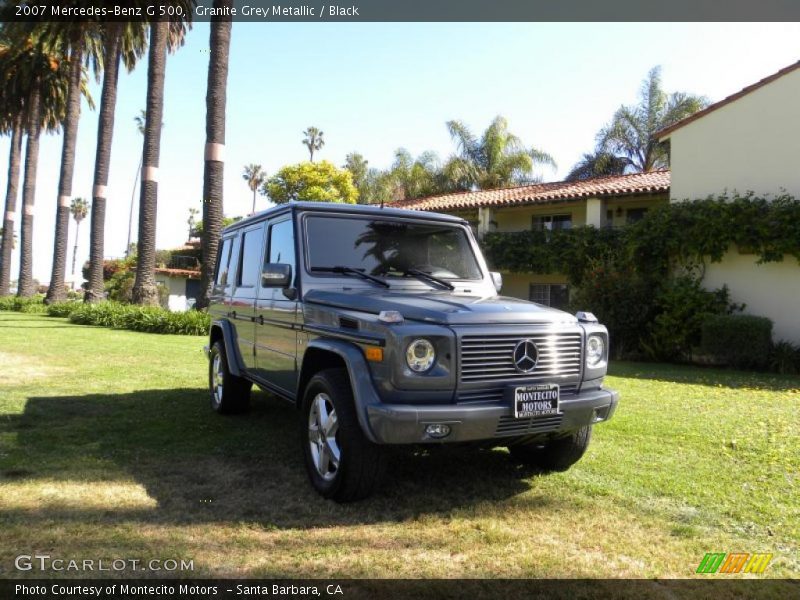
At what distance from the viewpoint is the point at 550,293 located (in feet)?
78.1

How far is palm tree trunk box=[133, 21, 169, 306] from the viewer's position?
20.1 meters

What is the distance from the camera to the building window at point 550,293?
2302cm

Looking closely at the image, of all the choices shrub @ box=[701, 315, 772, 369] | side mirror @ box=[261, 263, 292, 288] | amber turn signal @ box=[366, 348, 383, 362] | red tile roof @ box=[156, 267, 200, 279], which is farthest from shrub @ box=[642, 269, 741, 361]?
red tile roof @ box=[156, 267, 200, 279]

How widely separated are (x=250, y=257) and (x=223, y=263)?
1155 mm

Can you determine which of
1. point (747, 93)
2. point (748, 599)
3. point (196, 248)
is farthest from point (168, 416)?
point (196, 248)

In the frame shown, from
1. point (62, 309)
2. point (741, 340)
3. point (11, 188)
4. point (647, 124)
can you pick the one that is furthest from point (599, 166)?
point (11, 188)

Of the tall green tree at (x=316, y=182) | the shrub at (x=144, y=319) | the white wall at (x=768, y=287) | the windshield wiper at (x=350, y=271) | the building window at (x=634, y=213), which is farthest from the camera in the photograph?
the tall green tree at (x=316, y=182)

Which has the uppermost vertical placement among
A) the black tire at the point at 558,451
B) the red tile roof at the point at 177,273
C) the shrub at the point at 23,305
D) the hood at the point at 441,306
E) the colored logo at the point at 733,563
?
the red tile roof at the point at 177,273

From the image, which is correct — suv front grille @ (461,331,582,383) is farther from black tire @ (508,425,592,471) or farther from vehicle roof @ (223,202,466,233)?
vehicle roof @ (223,202,466,233)

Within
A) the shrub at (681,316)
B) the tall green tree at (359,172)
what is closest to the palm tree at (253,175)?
the tall green tree at (359,172)

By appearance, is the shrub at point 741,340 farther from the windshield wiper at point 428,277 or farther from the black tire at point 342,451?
the black tire at point 342,451

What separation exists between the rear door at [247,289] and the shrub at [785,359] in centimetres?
1219

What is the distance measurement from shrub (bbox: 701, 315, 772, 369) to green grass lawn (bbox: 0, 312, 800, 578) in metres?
7.43

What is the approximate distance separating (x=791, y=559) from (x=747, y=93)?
15.3 metres
